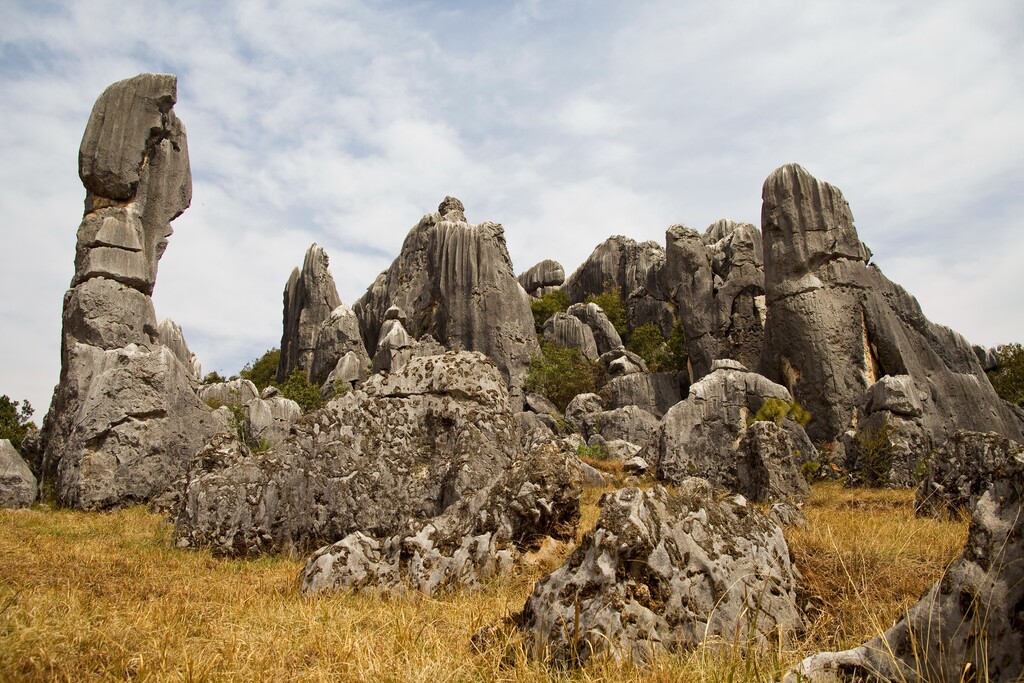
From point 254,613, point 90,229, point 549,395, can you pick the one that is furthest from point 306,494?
point 549,395

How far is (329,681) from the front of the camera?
9.08 feet

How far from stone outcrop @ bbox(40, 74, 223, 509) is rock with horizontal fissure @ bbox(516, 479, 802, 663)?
11536 millimetres

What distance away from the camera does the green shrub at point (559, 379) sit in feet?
118

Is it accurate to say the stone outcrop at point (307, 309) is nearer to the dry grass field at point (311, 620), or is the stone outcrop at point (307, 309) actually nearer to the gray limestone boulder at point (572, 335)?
the gray limestone boulder at point (572, 335)

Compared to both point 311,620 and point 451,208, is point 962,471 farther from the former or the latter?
point 451,208

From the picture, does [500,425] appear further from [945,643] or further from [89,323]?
[89,323]

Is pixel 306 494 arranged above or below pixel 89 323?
below

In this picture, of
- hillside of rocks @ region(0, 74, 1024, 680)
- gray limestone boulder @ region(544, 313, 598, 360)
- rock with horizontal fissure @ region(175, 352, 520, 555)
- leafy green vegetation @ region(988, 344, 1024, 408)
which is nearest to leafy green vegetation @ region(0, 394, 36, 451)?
hillside of rocks @ region(0, 74, 1024, 680)

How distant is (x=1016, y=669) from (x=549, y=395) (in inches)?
1352

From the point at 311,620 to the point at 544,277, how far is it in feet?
191

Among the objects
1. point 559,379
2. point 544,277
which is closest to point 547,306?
point 544,277

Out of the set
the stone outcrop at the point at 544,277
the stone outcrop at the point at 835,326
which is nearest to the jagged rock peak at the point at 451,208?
the stone outcrop at the point at 544,277

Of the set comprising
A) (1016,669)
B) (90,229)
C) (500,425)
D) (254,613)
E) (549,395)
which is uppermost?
(90,229)

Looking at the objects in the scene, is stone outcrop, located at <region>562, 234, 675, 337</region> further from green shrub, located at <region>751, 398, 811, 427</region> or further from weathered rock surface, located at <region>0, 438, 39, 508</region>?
weathered rock surface, located at <region>0, 438, 39, 508</region>
